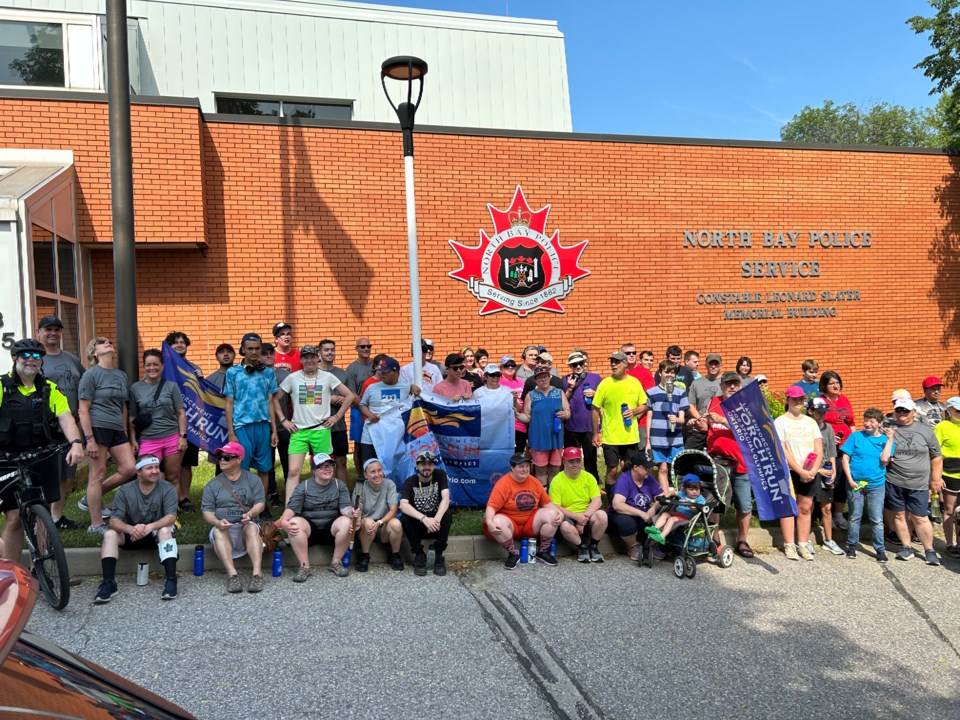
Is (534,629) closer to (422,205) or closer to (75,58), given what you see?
(422,205)

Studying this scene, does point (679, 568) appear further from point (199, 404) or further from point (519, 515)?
point (199, 404)

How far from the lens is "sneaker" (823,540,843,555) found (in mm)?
8336

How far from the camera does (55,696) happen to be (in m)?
1.49

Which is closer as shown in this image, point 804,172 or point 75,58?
point 75,58

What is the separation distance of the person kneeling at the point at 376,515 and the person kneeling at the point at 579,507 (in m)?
1.78

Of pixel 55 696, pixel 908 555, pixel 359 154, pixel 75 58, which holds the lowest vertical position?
pixel 908 555

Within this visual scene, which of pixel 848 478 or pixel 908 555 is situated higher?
pixel 848 478

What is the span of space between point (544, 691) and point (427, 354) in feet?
18.6

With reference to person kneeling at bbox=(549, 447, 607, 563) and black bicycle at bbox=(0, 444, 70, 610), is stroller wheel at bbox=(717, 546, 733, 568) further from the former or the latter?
black bicycle at bbox=(0, 444, 70, 610)

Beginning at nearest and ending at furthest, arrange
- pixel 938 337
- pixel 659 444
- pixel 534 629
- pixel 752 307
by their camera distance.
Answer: pixel 534 629 → pixel 659 444 → pixel 752 307 → pixel 938 337

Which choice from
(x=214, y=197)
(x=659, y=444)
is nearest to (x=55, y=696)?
Result: (x=659, y=444)

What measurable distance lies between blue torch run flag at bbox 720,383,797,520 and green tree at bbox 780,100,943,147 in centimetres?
5902

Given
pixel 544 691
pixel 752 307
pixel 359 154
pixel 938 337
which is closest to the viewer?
pixel 544 691

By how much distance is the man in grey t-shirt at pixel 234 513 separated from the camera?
21.8 feet
